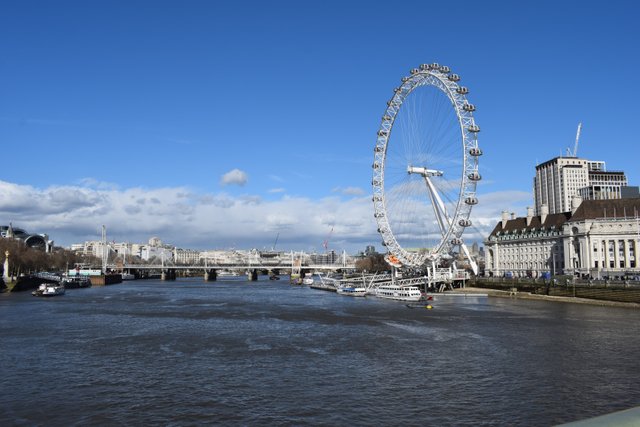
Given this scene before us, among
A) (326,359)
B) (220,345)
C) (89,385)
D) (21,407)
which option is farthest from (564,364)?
(21,407)

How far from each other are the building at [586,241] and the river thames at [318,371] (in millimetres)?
44392

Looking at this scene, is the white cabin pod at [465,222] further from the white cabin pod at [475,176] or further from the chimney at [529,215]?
the chimney at [529,215]

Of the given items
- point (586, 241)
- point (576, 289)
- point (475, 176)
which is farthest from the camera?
point (586, 241)

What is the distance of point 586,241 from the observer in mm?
90438

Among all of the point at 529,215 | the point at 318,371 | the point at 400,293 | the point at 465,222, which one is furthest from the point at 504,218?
the point at 318,371

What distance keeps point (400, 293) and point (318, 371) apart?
56468mm

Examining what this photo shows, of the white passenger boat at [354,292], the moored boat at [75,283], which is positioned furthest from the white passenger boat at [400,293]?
the moored boat at [75,283]

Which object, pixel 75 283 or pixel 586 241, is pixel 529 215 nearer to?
pixel 586 241

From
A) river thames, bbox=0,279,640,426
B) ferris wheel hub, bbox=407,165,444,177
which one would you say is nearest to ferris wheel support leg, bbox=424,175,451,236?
ferris wheel hub, bbox=407,165,444,177

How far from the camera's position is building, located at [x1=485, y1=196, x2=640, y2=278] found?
8838cm

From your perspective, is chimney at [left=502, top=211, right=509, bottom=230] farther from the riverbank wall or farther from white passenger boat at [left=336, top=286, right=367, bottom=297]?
white passenger boat at [left=336, top=286, right=367, bottom=297]

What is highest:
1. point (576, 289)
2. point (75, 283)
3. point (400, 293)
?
point (576, 289)

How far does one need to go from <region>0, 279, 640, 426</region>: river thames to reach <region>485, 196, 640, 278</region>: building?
4439cm

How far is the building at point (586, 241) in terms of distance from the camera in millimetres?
88375
